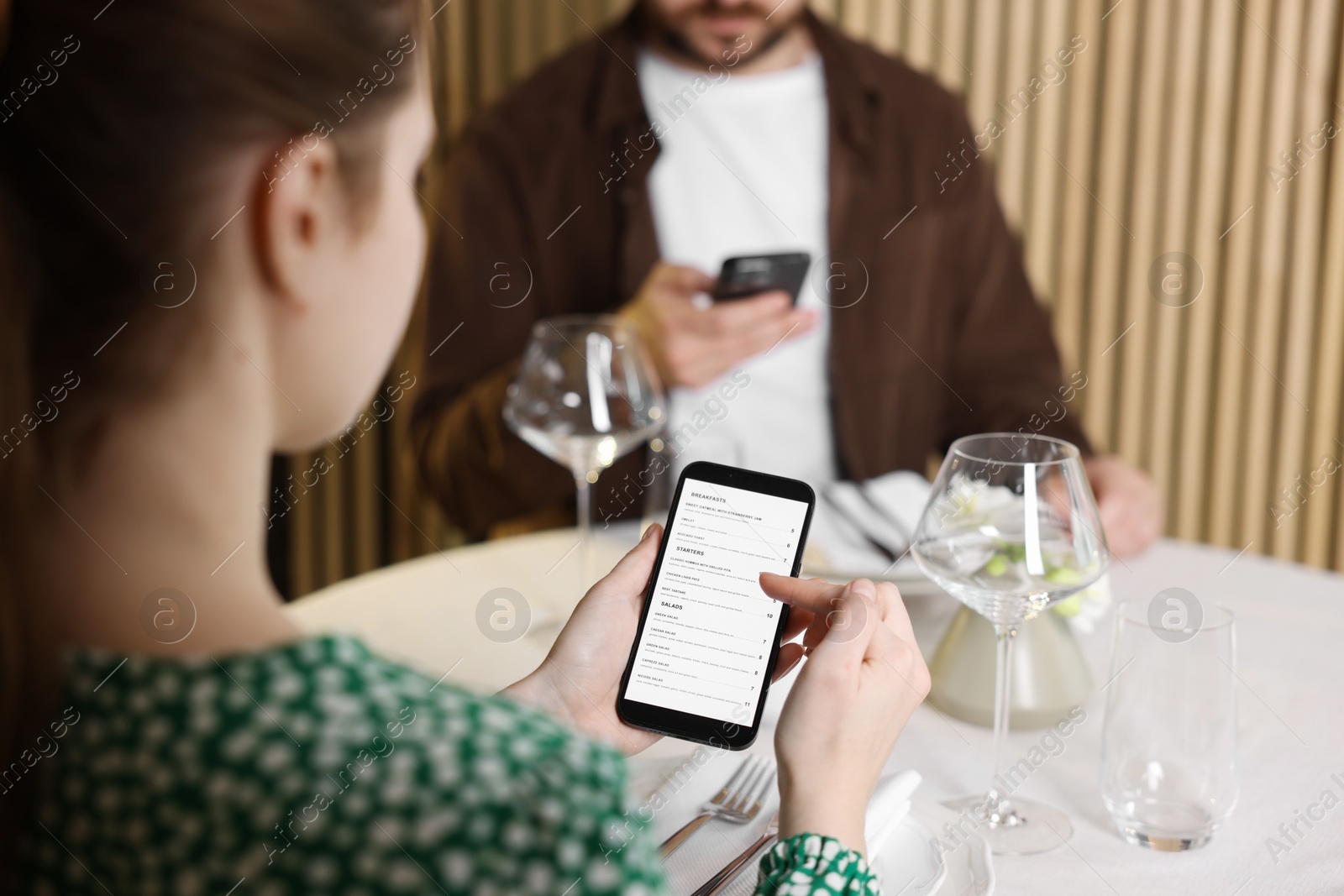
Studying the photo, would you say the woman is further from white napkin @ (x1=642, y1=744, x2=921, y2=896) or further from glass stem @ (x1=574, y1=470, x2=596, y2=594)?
glass stem @ (x1=574, y1=470, x2=596, y2=594)

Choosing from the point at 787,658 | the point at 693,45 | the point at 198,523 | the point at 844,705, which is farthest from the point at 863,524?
the point at 693,45

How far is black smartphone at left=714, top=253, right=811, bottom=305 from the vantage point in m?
1.31

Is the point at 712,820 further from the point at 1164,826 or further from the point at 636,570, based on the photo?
the point at 1164,826

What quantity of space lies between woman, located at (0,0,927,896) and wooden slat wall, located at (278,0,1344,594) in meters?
1.81

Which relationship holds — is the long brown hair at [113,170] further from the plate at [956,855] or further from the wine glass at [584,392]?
the wine glass at [584,392]

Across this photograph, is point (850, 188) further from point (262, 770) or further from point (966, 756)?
point (262, 770)

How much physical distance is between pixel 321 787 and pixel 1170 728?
0.51 metres

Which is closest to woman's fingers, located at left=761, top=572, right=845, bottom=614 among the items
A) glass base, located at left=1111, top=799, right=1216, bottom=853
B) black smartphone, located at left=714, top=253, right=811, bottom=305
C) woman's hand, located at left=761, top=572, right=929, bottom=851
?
woman's hand, located at left=761, top=572, right=929, bottom=851

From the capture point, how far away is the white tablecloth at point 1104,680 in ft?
2.12

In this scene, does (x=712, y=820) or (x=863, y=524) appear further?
(x=863, y=524)

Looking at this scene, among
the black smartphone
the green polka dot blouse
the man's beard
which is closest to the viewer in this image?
the green polka dot blouse

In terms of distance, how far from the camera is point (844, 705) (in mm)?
581

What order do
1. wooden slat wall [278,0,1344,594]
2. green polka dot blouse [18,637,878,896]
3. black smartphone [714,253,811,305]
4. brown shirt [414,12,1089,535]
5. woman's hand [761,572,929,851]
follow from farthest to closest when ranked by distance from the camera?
wooden slat wall [278,0,1344,594] < brown shirt [414,12,1089,535] < black smartphone [714,253,811,305] < woman's hand [761,572,929,851] < green polka dot blouse [18,637,878,896]

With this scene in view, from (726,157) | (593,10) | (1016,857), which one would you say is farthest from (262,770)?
(593,10)
